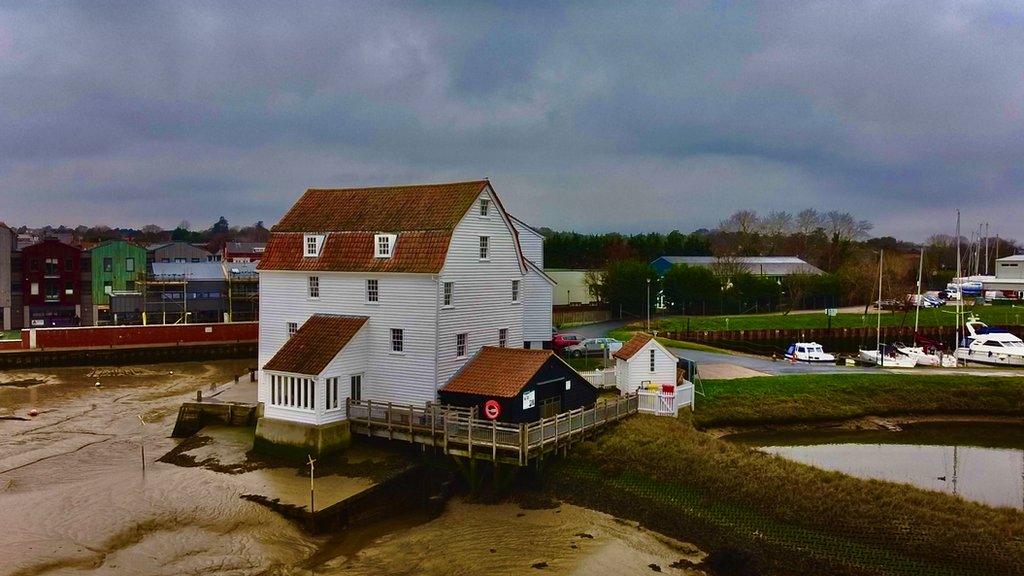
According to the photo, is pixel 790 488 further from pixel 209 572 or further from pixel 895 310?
pixel 895 310

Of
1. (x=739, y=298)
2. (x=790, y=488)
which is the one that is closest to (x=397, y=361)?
(x=790, y=488)

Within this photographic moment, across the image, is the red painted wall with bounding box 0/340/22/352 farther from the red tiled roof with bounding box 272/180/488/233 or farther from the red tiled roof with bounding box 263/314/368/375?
the red tiled roof with bounding box 263/314/368/375

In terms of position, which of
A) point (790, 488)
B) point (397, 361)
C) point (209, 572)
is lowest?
point (209, 572)

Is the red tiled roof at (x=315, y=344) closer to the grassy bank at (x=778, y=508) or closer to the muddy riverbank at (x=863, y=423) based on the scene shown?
the grassy bank at (x=778, y=508)

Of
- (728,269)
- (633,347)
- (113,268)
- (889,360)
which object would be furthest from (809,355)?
(113,268)

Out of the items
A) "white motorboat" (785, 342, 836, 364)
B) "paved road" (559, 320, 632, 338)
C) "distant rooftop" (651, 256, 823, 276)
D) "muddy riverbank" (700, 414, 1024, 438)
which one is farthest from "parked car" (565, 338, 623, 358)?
"distant rooftop" (651, 256, 823, 276)

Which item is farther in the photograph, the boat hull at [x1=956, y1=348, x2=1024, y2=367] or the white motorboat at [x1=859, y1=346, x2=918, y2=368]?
the boat hull at [x1=956, y1=348, x2=1024, y2=367]

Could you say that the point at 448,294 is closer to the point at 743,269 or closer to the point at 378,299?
the point at 378,299
